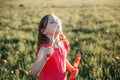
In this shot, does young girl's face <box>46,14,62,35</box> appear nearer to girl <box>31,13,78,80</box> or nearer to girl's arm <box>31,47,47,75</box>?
girl <box>31,13,78,80</box>

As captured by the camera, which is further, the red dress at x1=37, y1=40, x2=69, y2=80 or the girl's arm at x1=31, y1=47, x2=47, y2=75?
the red dress at x1=37, y1=40, x2=69, y2=80

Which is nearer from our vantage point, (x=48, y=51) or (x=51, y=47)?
(x=48, y=51)

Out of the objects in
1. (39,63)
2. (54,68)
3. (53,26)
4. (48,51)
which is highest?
(53,26)

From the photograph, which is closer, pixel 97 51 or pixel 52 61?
pixel 52 61

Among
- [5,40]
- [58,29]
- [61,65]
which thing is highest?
[58,29]

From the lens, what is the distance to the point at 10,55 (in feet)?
15.4

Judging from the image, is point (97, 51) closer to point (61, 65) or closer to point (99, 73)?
point (99, 73)

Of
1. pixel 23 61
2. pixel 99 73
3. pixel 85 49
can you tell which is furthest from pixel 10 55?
pixel 99 73

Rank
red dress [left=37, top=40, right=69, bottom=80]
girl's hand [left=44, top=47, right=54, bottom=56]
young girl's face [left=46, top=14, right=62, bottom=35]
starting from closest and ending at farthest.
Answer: girl's hand [left=44, top=47, right=54, bottom=56] → young girl's face [left=46, top=14, right=62, bottom=35] → red dress [left=37, top=40, right=69, bottom=80]

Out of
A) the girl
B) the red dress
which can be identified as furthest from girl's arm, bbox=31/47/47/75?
the red dress

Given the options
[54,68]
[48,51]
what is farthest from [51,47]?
[54,68]

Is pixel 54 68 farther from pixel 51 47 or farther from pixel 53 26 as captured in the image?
pixel 53 26

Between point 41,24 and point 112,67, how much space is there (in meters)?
1.61

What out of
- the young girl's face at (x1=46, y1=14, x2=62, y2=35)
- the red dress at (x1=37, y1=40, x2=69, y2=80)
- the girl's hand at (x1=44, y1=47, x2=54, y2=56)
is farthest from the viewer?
the red dress at (x1=37, y1=40, x2=69, y2=80)
